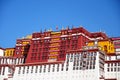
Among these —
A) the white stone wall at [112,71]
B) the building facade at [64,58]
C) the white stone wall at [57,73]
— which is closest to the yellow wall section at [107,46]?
the building facade at [64,58]

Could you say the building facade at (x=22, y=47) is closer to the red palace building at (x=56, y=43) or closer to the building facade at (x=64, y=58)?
the building facade at (x=64, y=58)

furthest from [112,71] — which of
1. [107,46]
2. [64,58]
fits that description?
[64,58]

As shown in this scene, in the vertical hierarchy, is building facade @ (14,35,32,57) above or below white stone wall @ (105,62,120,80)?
above

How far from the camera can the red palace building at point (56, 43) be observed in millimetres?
120438

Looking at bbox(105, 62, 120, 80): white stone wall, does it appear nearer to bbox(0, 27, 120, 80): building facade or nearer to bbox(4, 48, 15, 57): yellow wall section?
bbox(0, 27, 120, 80): building facade

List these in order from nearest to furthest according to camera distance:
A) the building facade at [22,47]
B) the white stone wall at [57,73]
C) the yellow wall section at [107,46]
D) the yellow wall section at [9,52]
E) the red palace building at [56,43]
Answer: the white stone wall at [57,73], the yellow wall section at [107,46], the red palace building at [56,43], the building facade at [22,47], the yellow wall section at [9,52]

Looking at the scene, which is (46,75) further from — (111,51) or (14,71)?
(111,51)

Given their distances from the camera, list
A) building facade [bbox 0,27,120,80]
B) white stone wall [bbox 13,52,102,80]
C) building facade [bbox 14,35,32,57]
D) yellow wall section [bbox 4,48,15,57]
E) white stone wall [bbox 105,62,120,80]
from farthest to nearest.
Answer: yellow wall section [bbox 4,48,15,57]
building facade [bbox 14,35,32,57]
building facade [bbox 0,27,120,80]
white stone wall [bbox 13,52,102,80]
white stone wall [bbox 105,62,120,80]

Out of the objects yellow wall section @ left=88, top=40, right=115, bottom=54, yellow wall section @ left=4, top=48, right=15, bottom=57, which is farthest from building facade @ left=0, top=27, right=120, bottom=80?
yellow wall section @ left=4, top=48, right=15, bottom=57

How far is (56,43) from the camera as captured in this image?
12506cm

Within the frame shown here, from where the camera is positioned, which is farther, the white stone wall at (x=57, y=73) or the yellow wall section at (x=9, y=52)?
the yellow wall section at (x=9, y=52)

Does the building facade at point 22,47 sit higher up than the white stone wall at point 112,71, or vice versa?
the building facade at point 22,47

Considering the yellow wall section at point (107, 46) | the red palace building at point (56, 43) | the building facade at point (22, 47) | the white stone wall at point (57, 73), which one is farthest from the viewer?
the building facade at point (22, 47)

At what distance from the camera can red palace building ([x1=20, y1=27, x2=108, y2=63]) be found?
120 meters
